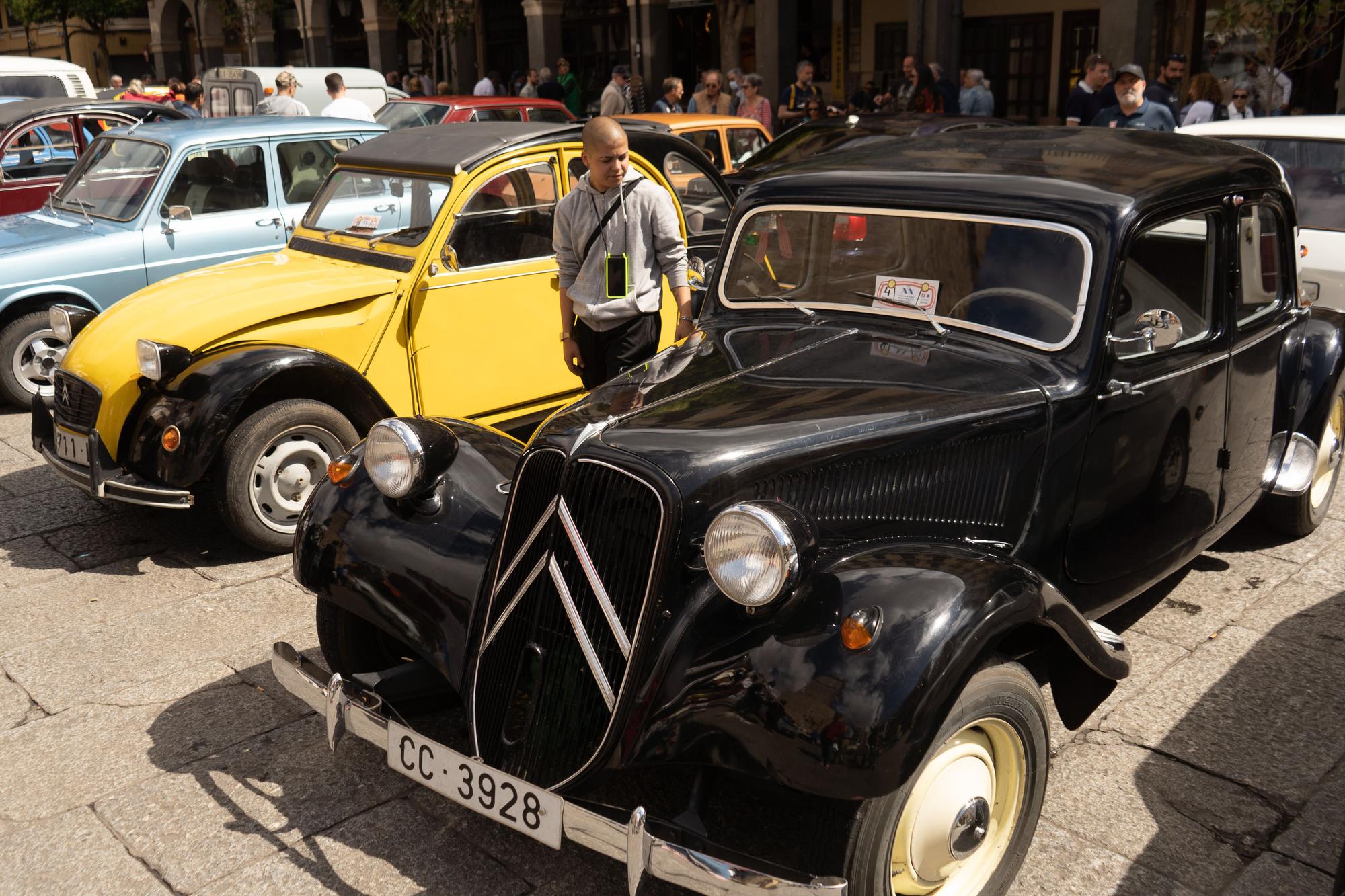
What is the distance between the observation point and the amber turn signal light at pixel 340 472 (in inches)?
144

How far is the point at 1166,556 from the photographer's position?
3988 mm

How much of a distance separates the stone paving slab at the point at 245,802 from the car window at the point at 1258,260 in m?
3.34

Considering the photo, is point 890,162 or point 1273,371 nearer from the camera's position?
point 890,162

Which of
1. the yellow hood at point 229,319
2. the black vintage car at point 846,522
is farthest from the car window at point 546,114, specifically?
the black vintage car at point 846,522

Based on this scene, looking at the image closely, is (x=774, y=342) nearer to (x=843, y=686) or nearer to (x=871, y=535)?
(x=871, y=535)

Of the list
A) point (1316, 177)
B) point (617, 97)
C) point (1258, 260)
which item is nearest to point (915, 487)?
point (1258, 260)

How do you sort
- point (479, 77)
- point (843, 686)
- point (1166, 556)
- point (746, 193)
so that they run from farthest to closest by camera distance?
point (479, 77)
point (746, 193)
point (1166, 556)
point (843, 686)

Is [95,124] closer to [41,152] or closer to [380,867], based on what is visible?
[41,152]

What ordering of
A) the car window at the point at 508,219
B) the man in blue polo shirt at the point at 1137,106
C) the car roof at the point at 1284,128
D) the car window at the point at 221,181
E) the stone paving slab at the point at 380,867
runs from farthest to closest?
the man in blue polo shirt at the point at 1137,106
the car window at the point at 221,181
the car roof at the point at 1284,128
the car window at the point at 508,219
the stone paving slab at the point at 380,867

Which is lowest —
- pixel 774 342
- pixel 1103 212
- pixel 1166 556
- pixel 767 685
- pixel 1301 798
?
pixel 1301 798

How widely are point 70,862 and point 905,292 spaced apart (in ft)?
9.64

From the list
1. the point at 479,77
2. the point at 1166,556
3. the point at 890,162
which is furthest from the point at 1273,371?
the point at 479,77

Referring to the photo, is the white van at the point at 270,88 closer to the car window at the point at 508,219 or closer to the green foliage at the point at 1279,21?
the car window at the point at 508,219

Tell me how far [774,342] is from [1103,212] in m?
1.06
